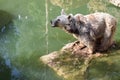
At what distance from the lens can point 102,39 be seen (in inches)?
416

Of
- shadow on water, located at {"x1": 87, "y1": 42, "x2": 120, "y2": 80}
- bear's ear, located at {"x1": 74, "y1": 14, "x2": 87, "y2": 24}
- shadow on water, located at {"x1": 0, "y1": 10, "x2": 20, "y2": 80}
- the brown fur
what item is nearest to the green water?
shadow on water, located at {"x1": 0, "y1": 10, "x2": 20, "y2": 80}

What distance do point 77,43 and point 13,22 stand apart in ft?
14.2

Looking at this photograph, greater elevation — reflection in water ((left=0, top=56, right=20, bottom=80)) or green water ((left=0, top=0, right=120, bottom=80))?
green water ((left=0, top=0, right=120, bottom=80))

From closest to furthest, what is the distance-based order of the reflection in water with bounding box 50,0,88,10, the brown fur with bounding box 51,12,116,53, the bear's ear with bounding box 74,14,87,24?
1. the brown fur with bounding box 51,12,116,53
2. the bear's ear with bounding box 74,14,87,24
3. the reflection in water with bounding box 50,0,88,10

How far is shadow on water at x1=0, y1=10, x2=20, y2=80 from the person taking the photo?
10.6m

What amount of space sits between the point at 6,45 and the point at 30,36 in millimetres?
1067

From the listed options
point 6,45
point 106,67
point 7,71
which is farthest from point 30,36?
point 106,67

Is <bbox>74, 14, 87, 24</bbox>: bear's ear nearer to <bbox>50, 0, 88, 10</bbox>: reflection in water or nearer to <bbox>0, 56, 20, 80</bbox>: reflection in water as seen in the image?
<bbox>0, 56, 20, 80</bbox>: reflection in water

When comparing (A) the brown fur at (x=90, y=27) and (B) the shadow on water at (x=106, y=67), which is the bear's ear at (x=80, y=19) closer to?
(A) the brown fur at (x=90, y=27)

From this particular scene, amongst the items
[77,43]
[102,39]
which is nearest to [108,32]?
[102,39]

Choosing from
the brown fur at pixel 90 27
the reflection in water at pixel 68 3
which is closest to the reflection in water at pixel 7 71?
the brown fur at pixel 90 27

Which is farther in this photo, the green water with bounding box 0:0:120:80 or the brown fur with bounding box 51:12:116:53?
the green water with bounding box 0:0:120:80

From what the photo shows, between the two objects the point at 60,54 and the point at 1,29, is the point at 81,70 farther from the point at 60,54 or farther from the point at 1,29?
the point at 1,29

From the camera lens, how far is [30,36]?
1274 centimetres
